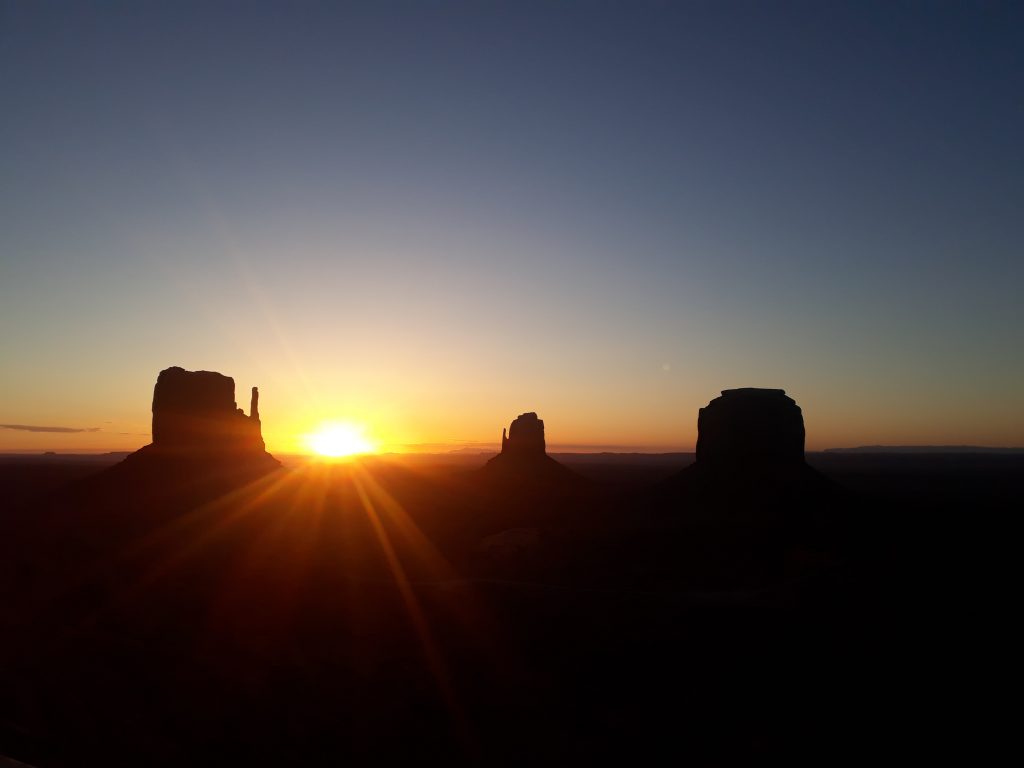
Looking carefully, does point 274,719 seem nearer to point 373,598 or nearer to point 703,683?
point 373,598

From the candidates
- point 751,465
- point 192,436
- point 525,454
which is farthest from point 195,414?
point 751,465

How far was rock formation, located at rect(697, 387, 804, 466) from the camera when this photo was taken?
58.2 m

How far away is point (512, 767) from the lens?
13.3 metres

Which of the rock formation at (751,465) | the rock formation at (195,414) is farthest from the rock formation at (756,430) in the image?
the rock formation at (195,414)

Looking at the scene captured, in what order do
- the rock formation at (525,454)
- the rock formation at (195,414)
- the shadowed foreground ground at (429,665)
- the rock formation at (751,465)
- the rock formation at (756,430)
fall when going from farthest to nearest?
1. the rock formation at (525,454)
2. the rock formation at (195,414)
3. the rock formation at (756,430)
4. the rock formation at (751,465)
5. the shadowed foreground ground at (429,665)

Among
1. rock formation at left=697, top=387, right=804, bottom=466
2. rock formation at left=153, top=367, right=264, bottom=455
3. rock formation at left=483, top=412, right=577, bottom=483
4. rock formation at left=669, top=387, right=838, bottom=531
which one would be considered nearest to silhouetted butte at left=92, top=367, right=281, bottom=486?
rock formation at left=153, top=367, right=264, bottom=455

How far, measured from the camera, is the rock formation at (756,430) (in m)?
58.2

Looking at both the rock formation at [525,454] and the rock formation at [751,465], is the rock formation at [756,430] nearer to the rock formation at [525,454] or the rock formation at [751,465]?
the rock formation at [751,465]

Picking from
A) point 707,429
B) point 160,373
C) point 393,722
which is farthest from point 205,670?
point 160,373

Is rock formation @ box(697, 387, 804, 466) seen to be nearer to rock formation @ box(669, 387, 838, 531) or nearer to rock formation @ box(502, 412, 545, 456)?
rock formation @ box(669, 387, 838, 531)

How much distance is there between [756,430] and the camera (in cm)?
5853

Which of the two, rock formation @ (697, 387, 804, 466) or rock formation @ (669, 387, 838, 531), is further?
rock formation @ (697, 387, 804, 466)

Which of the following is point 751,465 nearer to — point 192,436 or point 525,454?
point 525,454

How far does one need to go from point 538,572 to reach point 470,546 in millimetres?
12822
